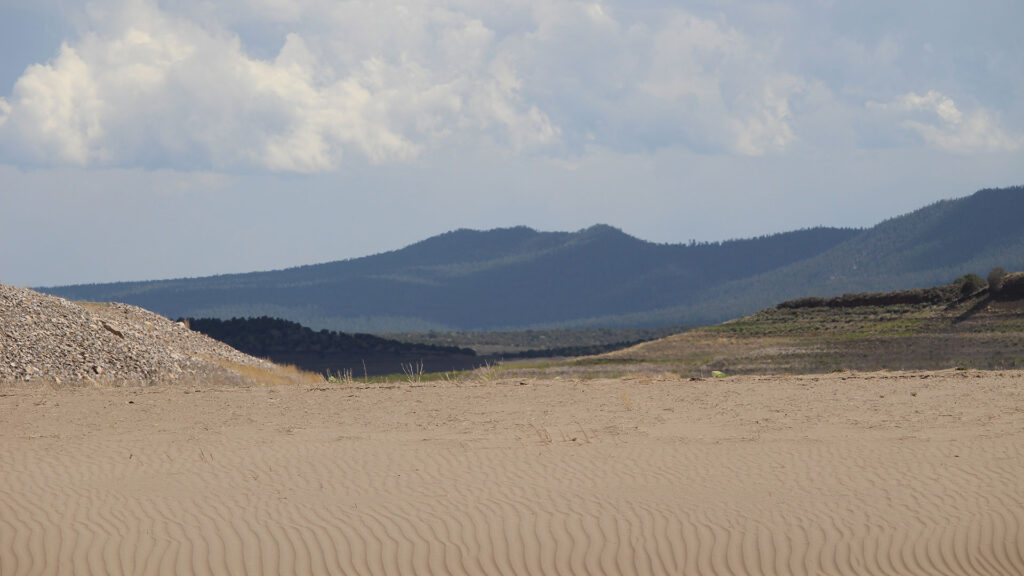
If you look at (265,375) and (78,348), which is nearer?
(78,348)

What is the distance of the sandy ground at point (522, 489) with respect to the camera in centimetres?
871

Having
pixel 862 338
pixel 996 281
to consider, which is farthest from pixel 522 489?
pixel 996 281

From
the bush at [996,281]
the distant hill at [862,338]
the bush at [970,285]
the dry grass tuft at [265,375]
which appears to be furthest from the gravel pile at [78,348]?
the bush at [970,285]

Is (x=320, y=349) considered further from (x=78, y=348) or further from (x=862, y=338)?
(x=78, y=348)

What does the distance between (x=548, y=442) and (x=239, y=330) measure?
144ft

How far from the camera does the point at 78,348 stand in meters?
24.9

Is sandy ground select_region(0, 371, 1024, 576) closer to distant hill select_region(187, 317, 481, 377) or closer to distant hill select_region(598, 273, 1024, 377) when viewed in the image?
distant hill select_region(598, 273, 1024, 377)

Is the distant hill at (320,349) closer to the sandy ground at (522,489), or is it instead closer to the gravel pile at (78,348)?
the gravel pile at (78,348)

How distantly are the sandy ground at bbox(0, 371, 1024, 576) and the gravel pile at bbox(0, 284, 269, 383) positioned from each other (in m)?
5.88

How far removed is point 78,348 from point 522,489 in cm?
1788

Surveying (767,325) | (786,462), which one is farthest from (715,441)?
(767,325)

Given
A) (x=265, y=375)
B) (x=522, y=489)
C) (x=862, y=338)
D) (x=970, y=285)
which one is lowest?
(x=522, y=489)

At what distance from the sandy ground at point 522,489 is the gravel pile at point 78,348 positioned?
588cm

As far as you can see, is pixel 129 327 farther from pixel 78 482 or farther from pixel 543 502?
pixel 543 502
